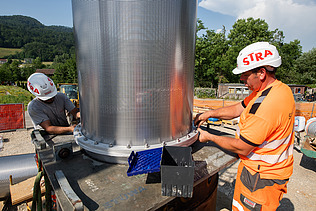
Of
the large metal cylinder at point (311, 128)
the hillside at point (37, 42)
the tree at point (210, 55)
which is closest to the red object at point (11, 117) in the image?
the large metal cylinder at point (311, 128)

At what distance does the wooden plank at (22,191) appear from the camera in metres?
2.54

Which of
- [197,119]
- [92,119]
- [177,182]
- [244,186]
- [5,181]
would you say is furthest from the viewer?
[5,181]

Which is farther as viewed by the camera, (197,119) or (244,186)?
(197,119)

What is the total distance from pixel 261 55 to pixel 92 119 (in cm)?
165

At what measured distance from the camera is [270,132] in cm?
149

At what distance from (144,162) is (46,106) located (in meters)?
2.25

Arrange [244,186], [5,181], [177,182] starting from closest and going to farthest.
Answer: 1. [177,182]
2. [244,186]
3. [5,181]

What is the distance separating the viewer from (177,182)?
104 cm

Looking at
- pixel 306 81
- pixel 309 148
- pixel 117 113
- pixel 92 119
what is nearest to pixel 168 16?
pixel 117 113

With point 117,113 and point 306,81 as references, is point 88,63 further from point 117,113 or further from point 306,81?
→ point 306,81

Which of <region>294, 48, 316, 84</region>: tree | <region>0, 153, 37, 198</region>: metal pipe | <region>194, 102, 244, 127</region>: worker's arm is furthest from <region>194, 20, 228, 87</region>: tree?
<region>0, 153, 37, 198</region>: metal pipe

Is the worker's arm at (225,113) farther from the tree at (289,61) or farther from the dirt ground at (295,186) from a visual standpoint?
the tree at (289,61)

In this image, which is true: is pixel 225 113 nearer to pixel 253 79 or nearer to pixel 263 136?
pixel 253 79

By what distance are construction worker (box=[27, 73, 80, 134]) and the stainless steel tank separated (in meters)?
1.00
